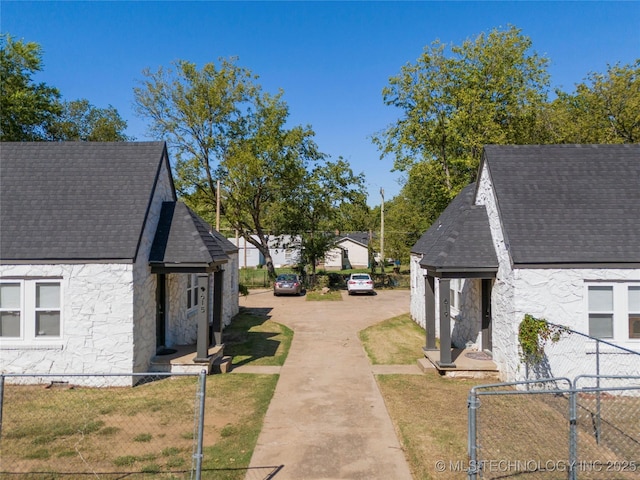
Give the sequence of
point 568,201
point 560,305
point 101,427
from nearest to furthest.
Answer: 1. point 101,427
2. point 560,305
3. point 568,201

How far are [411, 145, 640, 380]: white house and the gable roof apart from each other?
20.4ft

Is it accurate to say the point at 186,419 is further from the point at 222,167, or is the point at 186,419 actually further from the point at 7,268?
the point at 222,167

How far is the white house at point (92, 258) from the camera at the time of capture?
34.5 ft

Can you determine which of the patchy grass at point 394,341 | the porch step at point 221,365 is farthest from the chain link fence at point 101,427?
the patchy grass at point 394,341

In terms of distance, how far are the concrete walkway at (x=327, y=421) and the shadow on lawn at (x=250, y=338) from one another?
2.89ft

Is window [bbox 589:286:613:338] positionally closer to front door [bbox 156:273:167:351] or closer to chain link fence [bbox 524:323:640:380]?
chain link fence [bbox 524:323:640:380]

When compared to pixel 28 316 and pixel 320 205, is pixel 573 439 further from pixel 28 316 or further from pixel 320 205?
pixel 320 205

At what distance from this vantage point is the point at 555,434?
7723 millimetres

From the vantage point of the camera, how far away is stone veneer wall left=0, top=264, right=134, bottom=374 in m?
10.5

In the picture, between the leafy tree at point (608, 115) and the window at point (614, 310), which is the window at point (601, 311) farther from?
the leafy tree at point (608, 115)

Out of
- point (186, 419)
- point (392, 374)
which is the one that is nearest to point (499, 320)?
point (392, 374)

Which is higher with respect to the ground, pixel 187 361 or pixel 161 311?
pixel 161 311

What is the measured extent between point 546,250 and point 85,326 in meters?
11.7

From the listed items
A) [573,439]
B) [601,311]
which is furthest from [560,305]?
[573,439]
